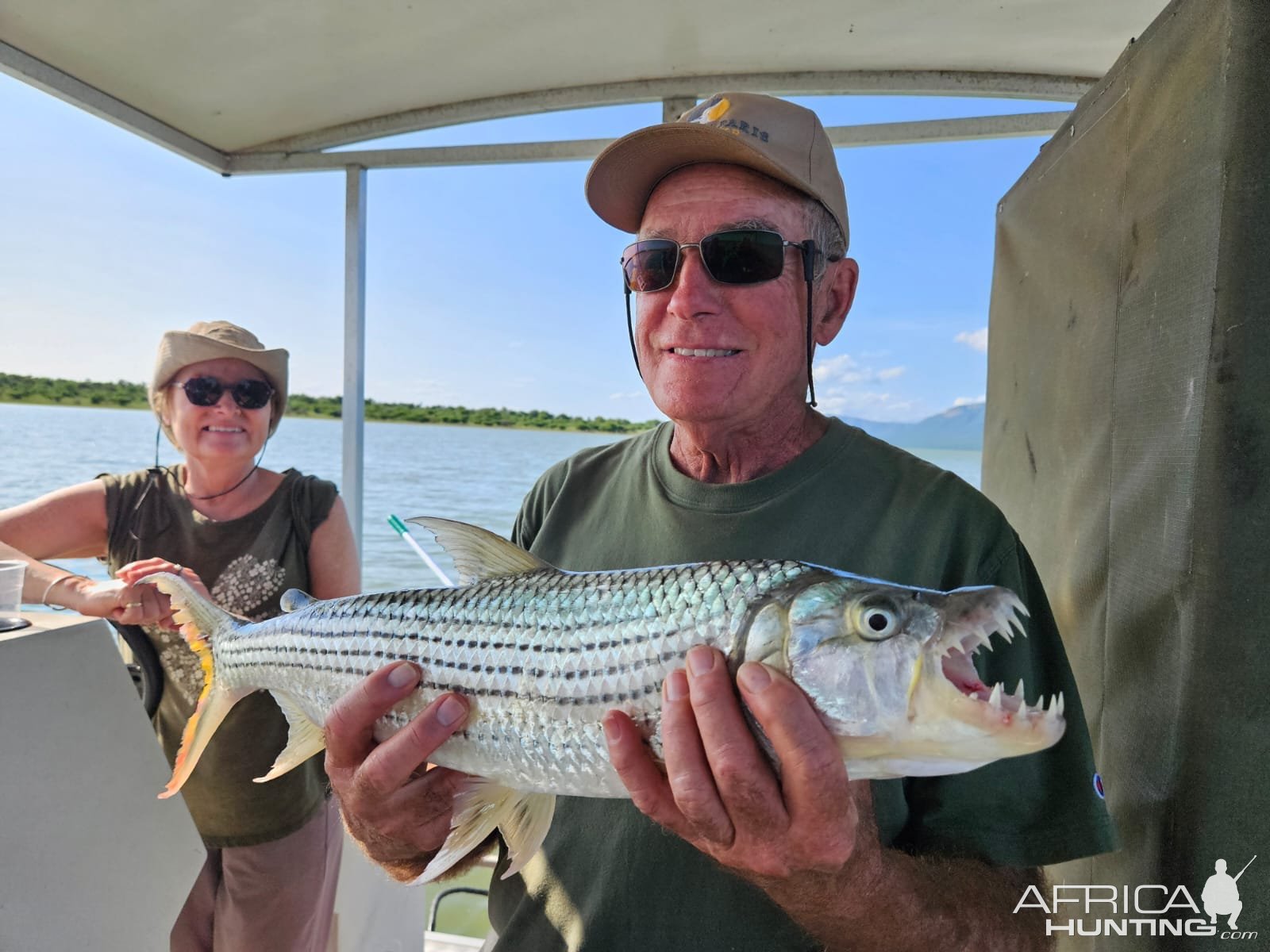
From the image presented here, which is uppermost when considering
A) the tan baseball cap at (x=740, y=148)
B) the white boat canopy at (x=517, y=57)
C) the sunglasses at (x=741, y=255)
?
the white boat canopy at (x=517, y=57)

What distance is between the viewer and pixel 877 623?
1.17m

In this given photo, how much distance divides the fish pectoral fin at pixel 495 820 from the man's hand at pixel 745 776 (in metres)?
0.33

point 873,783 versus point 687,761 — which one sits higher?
point 687,761

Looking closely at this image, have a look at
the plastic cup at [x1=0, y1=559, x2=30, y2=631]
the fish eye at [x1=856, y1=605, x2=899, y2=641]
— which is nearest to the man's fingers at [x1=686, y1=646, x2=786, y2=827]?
the fish eye at [x1=856, y1=605, x2=899, y2=641]

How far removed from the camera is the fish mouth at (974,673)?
106cm

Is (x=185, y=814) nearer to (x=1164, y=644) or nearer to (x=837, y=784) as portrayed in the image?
(x=837, y=784)

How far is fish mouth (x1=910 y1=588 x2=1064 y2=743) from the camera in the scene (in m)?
1.06

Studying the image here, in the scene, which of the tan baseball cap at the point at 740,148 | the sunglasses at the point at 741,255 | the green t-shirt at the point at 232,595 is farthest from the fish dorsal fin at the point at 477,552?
the green t-shirt at the point at 232,595

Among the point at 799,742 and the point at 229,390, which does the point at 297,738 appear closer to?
the point at 799,742

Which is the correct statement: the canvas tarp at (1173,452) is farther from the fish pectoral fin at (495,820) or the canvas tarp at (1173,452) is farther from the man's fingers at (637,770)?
the fish pectoral fin at (495,820)

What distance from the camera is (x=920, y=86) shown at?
11.3 feet

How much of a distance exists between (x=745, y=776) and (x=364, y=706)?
79 centimetres

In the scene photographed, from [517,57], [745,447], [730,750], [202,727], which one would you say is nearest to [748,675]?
[730,750]

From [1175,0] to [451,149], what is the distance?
3.34 meters
